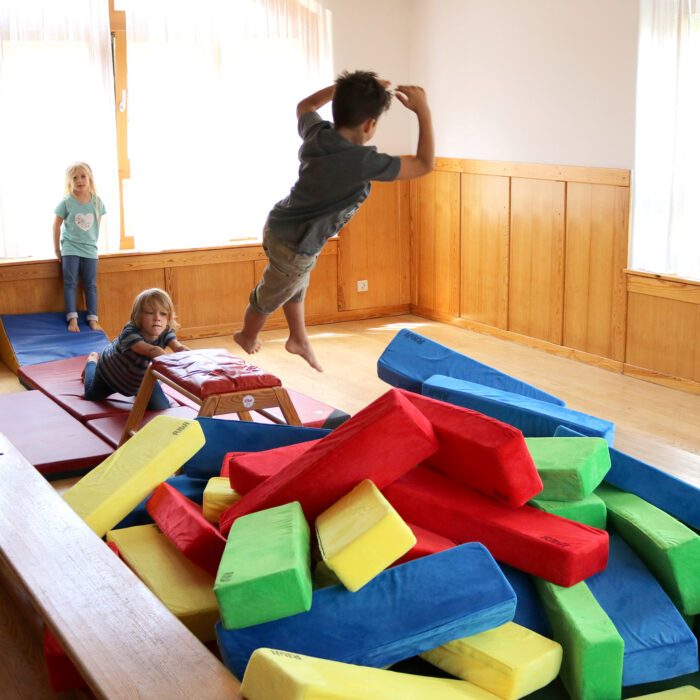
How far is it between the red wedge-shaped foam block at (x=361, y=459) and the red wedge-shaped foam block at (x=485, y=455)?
0.26 feet

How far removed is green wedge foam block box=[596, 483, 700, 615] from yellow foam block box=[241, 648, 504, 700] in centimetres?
60

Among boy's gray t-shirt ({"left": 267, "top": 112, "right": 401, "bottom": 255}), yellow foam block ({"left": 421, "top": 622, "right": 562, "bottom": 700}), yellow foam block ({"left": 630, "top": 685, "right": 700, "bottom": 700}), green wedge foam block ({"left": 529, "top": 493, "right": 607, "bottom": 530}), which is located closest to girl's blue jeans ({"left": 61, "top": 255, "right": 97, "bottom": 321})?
boy's gray t-shirt ({"left": 267, "top": 112, "right": 401, "bottom": 255})

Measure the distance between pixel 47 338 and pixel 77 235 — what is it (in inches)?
32.9

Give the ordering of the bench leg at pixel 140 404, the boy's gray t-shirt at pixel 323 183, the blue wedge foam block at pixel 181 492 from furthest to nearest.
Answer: the bench leg at pixel 140 404 < the boy's gray t-shirt at pixel 323 183 < the blue wedge foam block at pixel 181 492

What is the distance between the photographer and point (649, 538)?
1.92 metres

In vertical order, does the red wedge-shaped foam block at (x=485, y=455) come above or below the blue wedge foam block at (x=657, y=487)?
above

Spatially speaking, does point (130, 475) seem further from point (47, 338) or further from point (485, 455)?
point (47, 338)

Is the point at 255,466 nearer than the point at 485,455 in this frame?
No

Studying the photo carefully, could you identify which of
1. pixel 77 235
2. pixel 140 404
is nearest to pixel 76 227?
pixel 77 235

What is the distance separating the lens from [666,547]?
1865mm

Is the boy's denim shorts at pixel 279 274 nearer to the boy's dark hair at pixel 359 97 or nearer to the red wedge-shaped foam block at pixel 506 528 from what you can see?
the boy's dark hair at pixel 359 97

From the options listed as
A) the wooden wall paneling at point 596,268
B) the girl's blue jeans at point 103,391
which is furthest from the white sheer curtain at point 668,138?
the girl's blue jeans at point 103,391

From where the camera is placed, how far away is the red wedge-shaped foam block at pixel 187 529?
6.30ft

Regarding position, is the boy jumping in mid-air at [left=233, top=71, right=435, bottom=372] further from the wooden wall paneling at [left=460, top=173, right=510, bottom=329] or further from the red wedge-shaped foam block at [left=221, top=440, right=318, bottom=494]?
the wooden wall paneling at [left=460, top=173, right=510, bottom=329]
